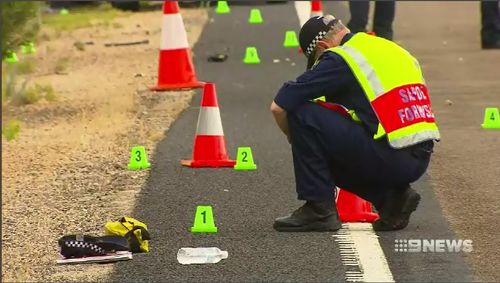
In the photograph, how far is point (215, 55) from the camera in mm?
15078

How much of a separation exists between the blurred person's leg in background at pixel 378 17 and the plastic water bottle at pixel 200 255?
303 inches

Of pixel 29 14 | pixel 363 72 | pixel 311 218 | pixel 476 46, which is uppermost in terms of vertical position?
pixel 363 72

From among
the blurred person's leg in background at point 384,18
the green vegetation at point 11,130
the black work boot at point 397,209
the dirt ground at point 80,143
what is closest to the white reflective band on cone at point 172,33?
the dirt ground at point 80,143

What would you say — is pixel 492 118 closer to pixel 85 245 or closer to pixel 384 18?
pixel 384 18

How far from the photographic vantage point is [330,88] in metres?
7.49

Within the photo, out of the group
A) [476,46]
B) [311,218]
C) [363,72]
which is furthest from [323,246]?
[476,46]

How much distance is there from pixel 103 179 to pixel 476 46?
698 cm

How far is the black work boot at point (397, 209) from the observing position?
7.53 m

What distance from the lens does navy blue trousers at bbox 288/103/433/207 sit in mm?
7465

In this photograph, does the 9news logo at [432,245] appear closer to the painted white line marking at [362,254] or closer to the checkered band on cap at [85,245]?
the painted white line marking at [362,254]

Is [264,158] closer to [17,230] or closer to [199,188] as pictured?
[199,188]

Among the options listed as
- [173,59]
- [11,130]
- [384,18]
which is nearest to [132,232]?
[11,130]

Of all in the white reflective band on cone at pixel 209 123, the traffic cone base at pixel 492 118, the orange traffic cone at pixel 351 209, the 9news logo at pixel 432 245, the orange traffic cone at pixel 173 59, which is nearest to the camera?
the 9news logo at pixel 432 245

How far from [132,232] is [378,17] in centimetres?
791
